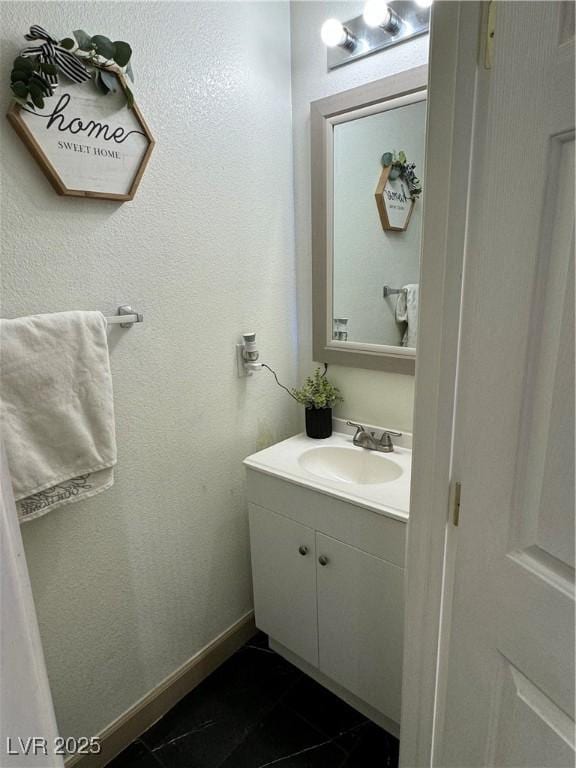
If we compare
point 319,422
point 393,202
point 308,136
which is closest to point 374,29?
point 308,136

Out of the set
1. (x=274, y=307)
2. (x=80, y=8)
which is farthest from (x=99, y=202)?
(x=274, y=307)

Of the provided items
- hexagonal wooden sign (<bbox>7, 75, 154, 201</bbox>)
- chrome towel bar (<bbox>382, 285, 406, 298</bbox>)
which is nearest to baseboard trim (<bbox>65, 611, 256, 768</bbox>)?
chrome towel bar (<bbox>382, 285, 406, 298</bbox>)

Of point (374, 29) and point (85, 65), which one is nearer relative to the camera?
point (85, 65)

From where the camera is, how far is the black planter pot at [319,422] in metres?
1.65

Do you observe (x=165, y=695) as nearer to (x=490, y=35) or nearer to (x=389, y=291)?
(x=389, y=291)

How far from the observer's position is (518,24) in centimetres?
54

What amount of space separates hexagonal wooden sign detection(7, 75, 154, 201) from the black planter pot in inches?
36.5

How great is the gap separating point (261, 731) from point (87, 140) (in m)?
1.75

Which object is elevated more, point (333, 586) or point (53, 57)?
point (53, 57)

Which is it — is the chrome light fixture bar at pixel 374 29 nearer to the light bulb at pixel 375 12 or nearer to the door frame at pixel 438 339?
the light bulb at pixel 375 12

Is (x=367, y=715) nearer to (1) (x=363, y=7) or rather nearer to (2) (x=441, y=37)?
(2) (x=441, y=37)

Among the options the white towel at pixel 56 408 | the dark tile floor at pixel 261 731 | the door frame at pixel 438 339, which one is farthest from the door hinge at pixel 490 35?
the dark tile floor at pixel 261 731

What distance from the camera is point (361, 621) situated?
129cm

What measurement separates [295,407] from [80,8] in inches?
53.2
